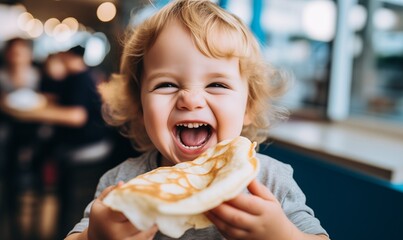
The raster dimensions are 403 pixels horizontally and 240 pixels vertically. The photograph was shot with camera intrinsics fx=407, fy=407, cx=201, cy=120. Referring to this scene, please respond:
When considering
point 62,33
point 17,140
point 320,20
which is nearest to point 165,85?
point 320,20

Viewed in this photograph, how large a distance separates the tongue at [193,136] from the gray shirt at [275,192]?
0.13 metres

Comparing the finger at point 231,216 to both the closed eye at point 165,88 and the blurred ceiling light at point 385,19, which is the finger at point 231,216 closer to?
the closed eye at point 165,88

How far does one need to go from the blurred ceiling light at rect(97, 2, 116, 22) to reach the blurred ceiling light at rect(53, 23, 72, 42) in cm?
125

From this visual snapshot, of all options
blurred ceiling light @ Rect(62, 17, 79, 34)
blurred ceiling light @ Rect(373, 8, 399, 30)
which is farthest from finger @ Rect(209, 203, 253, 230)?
blurred ceiling light @ Rect(62, 17, 79, 34)

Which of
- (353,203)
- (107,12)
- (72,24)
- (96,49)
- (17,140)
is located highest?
(72,24)

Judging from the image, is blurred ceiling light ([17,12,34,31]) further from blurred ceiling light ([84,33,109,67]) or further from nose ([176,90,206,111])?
nose ([176,90,206,111])

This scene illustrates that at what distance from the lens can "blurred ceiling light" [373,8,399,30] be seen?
1859mm

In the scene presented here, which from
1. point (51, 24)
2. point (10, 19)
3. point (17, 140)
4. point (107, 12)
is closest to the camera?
point (17, 140)

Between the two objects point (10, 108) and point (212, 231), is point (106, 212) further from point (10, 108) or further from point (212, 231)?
point (10, 108)

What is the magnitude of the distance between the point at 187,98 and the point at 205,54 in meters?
0.08

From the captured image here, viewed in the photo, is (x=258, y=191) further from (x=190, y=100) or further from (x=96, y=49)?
(x=96, y=49)

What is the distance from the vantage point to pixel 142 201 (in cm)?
47

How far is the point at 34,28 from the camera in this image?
6.38 m

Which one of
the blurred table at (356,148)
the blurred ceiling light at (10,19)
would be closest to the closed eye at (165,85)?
the blurred table at (356,148)
